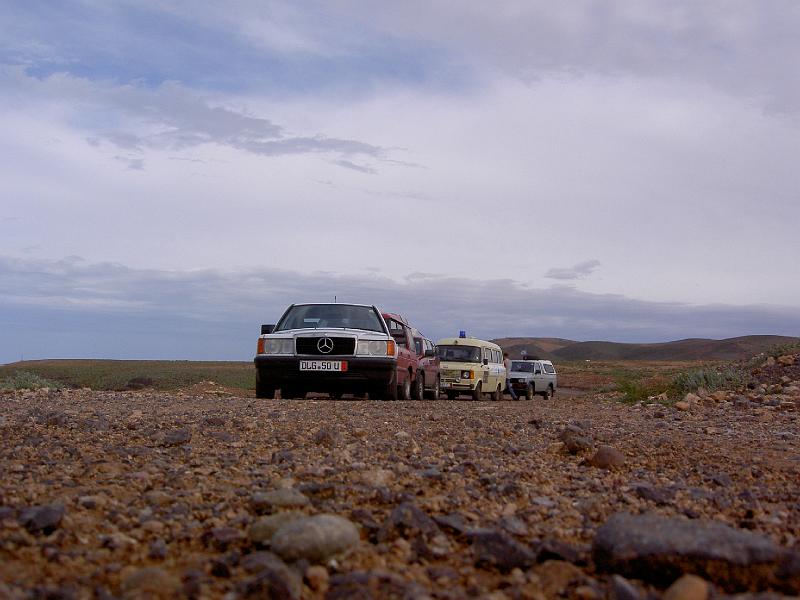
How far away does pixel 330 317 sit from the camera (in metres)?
15.7

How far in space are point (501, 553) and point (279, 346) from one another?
11607 millimetres

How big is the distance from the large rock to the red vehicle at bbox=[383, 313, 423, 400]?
12.0m

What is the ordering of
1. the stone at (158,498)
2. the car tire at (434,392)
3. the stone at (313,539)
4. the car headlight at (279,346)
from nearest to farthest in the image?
the stone at (313,539), the stone at (158,498), the car headlight at (279,346), the car tire at (434,392)

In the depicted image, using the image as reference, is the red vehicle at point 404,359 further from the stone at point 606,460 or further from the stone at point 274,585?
the stone at point 274,585

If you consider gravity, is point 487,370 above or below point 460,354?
below

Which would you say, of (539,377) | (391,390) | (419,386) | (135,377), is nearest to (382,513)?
(391,390)

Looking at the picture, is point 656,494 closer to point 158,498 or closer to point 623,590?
point 623,590

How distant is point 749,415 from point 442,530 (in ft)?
32.4

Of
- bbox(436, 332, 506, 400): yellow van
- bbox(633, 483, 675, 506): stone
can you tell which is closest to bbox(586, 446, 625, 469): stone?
bbox(633, 483, 675, 506): stone

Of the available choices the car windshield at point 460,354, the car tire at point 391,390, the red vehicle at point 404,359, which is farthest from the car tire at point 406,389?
the car windshield at point 460,354

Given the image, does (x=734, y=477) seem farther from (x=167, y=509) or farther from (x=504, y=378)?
(x=504, y=378)

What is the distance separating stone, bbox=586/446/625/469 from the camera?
6129 mm

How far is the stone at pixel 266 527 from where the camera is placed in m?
3.61

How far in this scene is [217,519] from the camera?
4004mm
